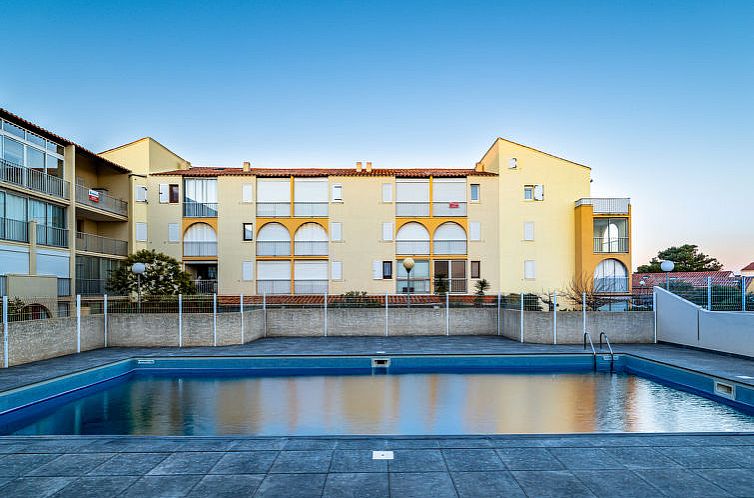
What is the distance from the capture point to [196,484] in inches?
192

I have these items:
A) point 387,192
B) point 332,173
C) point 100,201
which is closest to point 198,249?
point 100,201

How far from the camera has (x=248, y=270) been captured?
29391 millimetres

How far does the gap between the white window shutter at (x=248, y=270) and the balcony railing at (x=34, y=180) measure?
409 inches

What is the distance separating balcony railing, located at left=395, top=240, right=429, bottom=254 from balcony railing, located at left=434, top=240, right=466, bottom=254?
0.73m

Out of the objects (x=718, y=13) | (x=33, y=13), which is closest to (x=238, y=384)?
(x=33, y=13)

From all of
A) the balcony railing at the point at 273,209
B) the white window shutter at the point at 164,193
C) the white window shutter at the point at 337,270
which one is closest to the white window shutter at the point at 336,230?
the white window shutter at the point at 337,270

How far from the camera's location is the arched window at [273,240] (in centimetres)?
2969

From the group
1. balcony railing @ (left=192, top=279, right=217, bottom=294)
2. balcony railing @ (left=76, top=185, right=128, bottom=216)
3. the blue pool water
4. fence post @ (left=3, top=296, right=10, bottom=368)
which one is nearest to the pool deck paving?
the blue pool water

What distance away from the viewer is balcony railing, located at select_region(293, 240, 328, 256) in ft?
97.8

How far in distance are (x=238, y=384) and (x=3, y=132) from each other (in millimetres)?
15470

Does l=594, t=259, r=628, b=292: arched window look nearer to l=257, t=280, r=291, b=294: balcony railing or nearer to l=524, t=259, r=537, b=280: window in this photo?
l=524, t=259, r=537, b=280: window

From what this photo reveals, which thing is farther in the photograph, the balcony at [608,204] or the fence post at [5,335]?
the balcony at [608,204]

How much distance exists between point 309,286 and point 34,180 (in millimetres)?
15356

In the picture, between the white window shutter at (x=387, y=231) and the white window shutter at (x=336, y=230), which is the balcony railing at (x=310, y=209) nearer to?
the white window shutter at (x=336, y=230)
